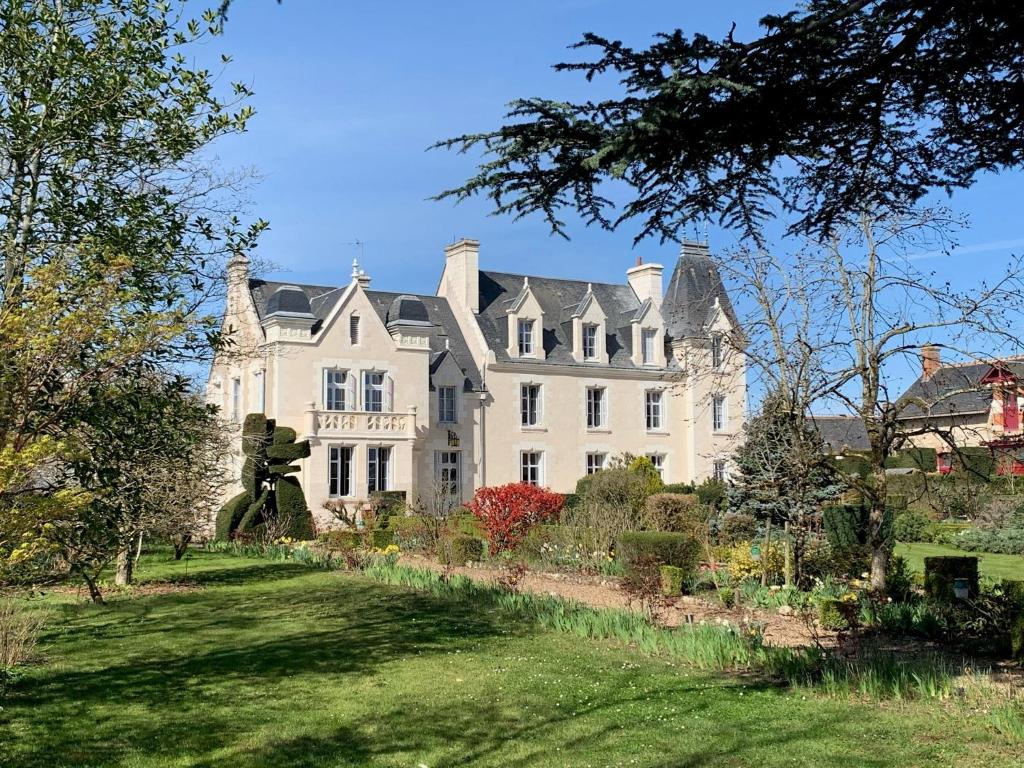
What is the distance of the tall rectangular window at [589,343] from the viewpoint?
37.2 meters

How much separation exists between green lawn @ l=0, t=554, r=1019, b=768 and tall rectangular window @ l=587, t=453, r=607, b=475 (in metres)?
24.9

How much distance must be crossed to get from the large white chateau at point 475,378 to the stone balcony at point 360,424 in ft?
0.14

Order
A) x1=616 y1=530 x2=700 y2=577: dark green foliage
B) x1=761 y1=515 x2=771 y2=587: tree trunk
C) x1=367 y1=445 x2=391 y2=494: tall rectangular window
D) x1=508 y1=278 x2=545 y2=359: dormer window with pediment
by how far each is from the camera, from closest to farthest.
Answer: x1=761 y1=515 x2=771 y2=587: tree trunk → x1=616 y1=530 x2=700 y2=577: dark green foliage → x1=367 y1=445 x2=391 y2=494: tall rectangular window → x1=508 y1=278 x2=545 y2=359: dormer window with pediment

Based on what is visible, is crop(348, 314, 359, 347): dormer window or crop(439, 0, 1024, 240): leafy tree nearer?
crop(439, 0, 1024, 240): leafy tree

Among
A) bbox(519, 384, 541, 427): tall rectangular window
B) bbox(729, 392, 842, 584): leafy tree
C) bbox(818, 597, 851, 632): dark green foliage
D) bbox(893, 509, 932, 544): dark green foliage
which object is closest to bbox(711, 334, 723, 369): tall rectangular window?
bbox(729, 392, 842, 584): leafy tree

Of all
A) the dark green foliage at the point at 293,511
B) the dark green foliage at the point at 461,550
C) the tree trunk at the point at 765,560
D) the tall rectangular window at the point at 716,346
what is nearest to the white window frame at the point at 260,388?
the dark green foliage at the point at 293,511

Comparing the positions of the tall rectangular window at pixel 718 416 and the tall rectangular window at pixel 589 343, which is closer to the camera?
the tall rectangular window at pixel 589 343

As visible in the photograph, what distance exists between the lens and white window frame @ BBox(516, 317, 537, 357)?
118 ft

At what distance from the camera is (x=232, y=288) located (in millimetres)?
31344

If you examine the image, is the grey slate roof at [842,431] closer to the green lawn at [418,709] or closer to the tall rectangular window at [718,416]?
the tall rectangular window at [718,416]

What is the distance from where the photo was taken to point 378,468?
30922 mm

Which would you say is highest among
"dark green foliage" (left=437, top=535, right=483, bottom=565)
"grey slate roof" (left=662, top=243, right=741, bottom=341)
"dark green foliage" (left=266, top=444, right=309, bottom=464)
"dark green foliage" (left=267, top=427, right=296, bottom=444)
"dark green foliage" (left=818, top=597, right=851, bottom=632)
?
"grey slate roof" (left=662, top=243, right=741, bottom=341)

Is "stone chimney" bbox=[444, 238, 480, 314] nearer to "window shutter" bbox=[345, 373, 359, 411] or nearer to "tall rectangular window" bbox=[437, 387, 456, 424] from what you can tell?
"tall rectangular window" bbox=[437, 387, 456, 424]

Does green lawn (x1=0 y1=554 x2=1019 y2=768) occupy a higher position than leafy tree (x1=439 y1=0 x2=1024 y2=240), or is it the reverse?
leafy tree (x1=439 y1=0 x2=1024 y2=240)
